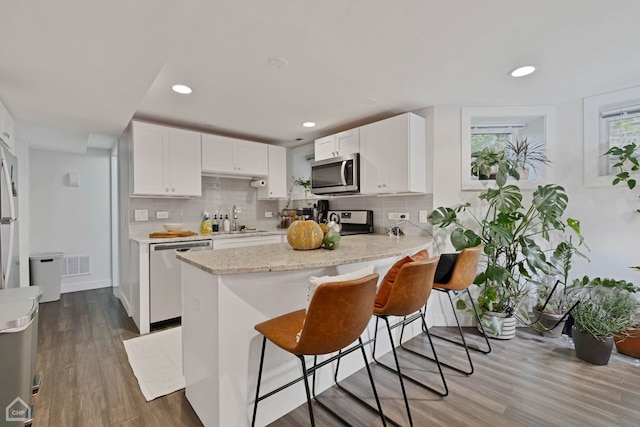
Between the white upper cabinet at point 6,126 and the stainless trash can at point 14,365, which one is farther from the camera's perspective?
the white upper cabinet at point 6,126

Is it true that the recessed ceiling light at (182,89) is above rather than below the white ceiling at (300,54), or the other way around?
above

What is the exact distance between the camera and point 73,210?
4316 mm

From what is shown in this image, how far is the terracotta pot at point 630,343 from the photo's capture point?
237 cm

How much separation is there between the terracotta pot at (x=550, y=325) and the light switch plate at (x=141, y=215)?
4455mm

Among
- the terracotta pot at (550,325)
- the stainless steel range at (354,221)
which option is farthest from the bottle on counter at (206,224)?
the terracotta pot at (550,325)

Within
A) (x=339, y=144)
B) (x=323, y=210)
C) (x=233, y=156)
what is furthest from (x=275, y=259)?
(x=233, y=156)

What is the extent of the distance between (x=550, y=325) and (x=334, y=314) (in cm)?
271

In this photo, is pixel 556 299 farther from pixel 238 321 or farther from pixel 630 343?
pixel 238 321

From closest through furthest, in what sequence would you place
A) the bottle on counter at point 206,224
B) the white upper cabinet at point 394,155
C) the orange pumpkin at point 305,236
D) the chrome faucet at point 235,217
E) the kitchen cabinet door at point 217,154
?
the orange pumpkin at point 305,236 → the white upper cabinet at point 394,155 → the kitchen cabinet door at point 217,154 → the bottle on counter at point 206,224 → the chrome faucet at point 235,217

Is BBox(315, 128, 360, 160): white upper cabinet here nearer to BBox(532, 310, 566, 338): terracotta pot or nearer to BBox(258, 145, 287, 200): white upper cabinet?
BBox(258, 145, 287, 200): white upper cabinet

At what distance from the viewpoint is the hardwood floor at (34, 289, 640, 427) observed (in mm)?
1706

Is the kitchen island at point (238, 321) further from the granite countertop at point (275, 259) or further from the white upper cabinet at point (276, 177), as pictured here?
the white upper cabinet at point (276, 177)

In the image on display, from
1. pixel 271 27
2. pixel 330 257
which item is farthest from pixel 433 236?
pixel 271 27

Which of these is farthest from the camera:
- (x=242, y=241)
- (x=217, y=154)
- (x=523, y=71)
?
(x=217, y=154)
